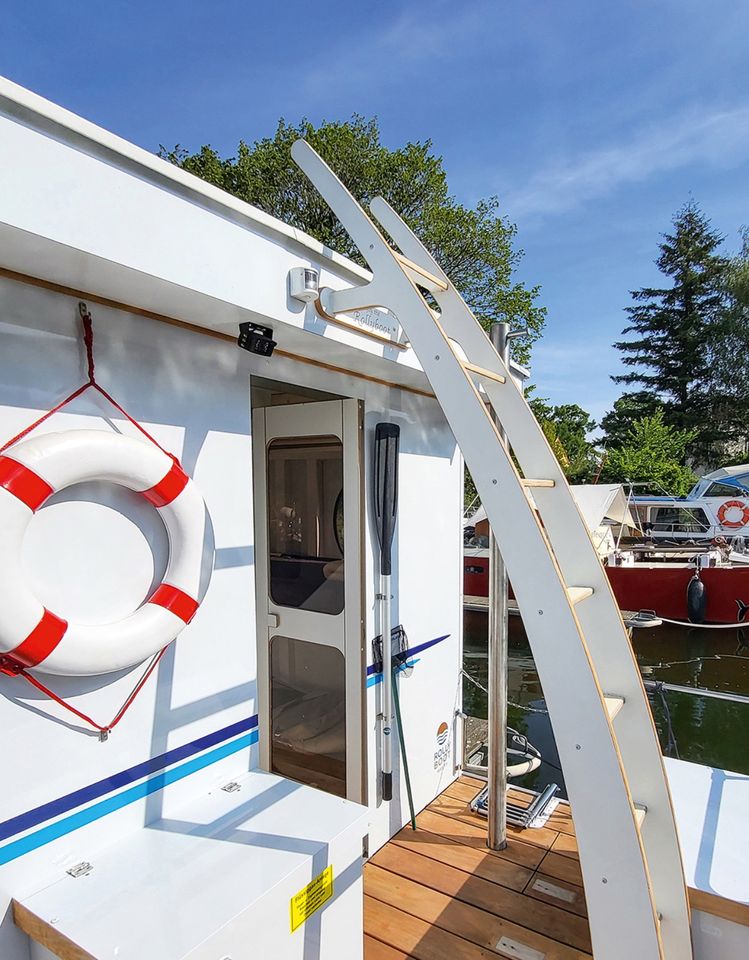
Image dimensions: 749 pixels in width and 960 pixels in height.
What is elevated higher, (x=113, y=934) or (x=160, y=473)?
(x=160, y=473)

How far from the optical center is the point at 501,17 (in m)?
3.39

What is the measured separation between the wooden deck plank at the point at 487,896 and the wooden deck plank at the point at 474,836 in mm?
176

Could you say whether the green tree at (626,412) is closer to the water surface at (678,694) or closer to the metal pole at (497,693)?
the water surface at (678,694)

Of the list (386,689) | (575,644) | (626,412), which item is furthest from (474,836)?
(626,412)

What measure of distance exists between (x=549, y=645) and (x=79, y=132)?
1.34 metres

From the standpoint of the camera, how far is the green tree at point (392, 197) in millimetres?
11359

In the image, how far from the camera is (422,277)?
166cm

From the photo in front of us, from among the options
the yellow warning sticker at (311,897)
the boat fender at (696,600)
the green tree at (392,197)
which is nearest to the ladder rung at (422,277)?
the yellow warning sticker at (311,897)

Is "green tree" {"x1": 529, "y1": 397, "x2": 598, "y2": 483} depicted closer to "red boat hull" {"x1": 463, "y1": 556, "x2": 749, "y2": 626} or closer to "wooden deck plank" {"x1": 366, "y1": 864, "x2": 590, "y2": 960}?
"red boat hull" {"x1": 463, "y1": 556, "x2": 749, "y2": 626}

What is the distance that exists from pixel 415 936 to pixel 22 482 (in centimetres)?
185

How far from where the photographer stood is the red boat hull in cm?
877

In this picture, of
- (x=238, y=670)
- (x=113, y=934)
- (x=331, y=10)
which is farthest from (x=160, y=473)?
(x=331, y=10)

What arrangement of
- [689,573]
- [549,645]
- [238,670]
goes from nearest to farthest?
[549,645] → [238,670] → [689,573]

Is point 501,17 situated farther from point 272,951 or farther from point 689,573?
point 689,573
